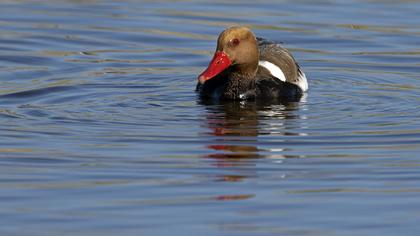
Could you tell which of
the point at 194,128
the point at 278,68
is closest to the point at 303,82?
the point at 278,68

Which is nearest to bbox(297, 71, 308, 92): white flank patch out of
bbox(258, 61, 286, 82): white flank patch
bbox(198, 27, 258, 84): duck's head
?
bbox(258, 61, 286, 82): white flank patch

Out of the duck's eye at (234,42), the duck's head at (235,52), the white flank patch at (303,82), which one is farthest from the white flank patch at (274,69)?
the duck's eye at (234,42)

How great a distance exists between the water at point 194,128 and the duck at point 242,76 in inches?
9.2

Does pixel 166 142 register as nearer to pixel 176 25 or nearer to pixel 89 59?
pixel 89 59

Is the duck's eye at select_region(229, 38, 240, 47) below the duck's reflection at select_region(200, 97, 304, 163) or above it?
above

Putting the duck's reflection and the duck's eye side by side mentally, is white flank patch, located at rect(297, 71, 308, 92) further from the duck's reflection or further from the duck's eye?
the duck's eye

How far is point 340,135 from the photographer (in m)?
11.4

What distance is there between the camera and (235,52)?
14.1 meters

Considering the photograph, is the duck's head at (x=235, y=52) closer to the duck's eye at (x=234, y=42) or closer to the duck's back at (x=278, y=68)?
the duck's eye at (x=234, y=42)

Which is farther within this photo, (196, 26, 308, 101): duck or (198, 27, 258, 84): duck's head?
(196, 26, 308, 101): duck

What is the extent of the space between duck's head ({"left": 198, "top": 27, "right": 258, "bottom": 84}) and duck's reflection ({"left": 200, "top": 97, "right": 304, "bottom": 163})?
0.43 meters

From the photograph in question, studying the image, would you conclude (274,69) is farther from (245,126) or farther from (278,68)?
(245,126)

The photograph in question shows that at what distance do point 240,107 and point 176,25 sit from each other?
5665 millimetres

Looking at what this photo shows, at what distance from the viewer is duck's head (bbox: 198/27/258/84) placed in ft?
45.0
